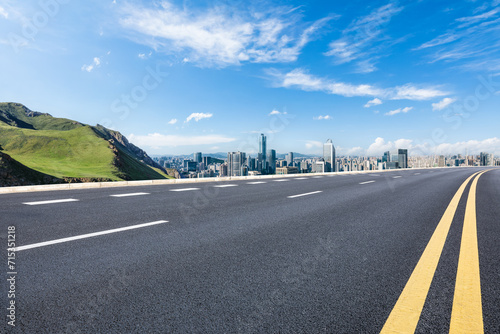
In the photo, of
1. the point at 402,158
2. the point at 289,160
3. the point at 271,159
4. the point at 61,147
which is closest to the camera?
the point at 271,159

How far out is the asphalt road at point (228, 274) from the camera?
6.51ft

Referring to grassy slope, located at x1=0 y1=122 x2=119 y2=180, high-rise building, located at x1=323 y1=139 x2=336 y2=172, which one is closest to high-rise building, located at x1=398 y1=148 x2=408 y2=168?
high-rise building, located at x1=323 y1=139 x2=336 y2=172

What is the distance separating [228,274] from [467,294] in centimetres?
217

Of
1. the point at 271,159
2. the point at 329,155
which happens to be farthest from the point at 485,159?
the point at 271,159

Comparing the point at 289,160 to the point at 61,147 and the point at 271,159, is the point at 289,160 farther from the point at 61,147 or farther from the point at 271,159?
the point at 61,147

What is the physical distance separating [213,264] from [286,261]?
2.79ft

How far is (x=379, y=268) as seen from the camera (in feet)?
9.78

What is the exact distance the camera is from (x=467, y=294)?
2.37m

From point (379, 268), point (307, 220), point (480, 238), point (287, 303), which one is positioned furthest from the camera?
point (307, 220)

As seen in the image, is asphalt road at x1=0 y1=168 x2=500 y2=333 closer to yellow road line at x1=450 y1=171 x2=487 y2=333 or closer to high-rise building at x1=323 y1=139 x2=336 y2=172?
yellow road line at x1=450 y1=171 x2=487 y2=333

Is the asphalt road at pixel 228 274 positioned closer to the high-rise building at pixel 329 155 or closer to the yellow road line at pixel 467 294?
the yellow road line at pixel 467 294

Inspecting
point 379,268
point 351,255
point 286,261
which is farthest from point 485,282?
point 286,261

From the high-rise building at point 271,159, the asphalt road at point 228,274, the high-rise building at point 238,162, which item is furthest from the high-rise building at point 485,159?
the asphalt road at point 228,274

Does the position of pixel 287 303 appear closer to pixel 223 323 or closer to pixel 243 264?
pixel 223 323
